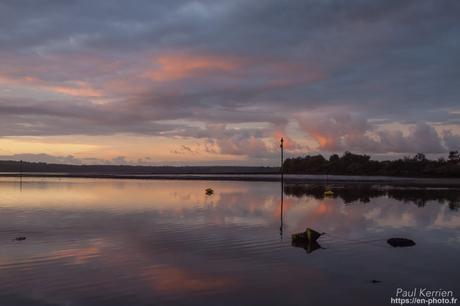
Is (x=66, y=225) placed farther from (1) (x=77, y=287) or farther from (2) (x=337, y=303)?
(2) (x=337, y=303)

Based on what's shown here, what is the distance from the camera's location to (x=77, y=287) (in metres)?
15.4

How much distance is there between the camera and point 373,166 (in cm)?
15625

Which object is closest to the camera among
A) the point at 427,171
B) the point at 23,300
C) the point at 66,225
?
the point at 23,300

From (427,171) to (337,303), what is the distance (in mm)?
134879

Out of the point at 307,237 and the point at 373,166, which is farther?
the point at 373,166

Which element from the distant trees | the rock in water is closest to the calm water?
the rock in water

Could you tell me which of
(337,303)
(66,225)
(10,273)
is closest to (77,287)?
(10,273)

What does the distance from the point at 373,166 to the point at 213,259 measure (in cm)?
14519

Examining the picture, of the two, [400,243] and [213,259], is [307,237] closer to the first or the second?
[400,243]

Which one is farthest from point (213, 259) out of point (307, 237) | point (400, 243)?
point (400, 243)

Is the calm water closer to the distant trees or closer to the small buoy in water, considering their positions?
the small buoy in water

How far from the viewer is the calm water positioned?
15.0 m

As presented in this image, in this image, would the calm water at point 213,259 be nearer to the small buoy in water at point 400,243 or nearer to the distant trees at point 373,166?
the small buoy in water at point 400,243

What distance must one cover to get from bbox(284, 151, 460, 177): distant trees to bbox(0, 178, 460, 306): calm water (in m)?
106
